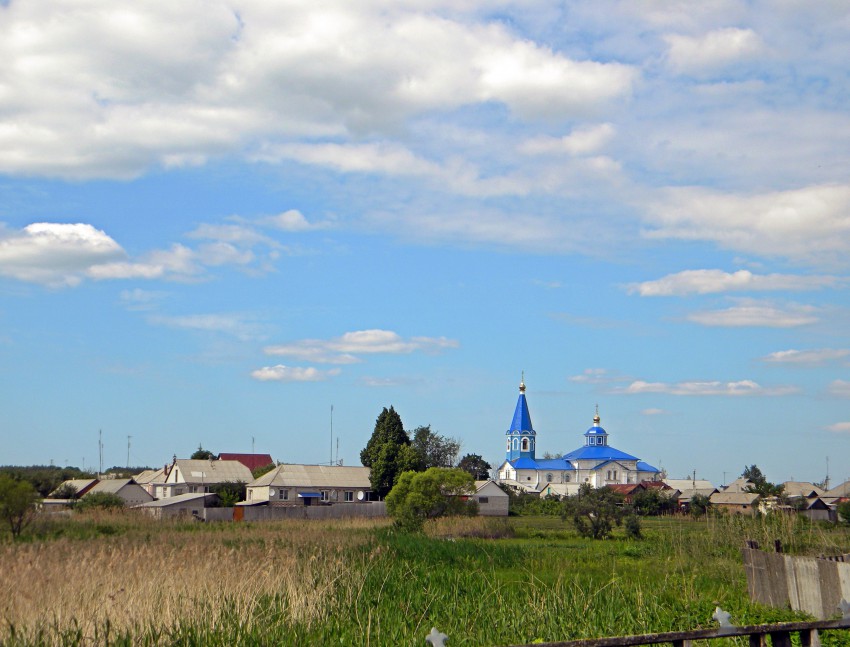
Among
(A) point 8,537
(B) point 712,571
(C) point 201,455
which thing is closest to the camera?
(B) point 712,571

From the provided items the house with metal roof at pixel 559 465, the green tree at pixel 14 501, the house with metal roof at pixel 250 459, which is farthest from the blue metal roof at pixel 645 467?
the green tree at pixel 14 501

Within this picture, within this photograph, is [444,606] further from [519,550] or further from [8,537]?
[8,537]

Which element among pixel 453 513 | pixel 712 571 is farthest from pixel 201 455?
pixel 712 571

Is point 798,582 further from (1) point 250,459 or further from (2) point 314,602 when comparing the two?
(1) point 250,459

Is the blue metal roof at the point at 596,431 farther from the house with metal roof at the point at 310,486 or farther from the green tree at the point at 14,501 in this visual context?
the green tree at the point at 14,501

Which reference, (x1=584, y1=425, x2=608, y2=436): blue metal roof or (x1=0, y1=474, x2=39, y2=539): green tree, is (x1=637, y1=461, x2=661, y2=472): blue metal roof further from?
(x1=0, y1=474, x2=39, y2=539): green tree

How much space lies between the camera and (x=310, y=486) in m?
76.1

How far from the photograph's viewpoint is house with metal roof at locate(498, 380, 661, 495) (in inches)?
5758

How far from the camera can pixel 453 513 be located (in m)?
46.4

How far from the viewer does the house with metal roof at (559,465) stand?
14625 centimetres

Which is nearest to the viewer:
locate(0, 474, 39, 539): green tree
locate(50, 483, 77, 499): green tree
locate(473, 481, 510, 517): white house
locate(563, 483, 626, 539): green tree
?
locate(0, 474, 39, 539): green tree

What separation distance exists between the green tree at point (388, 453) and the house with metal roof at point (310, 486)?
1.49m

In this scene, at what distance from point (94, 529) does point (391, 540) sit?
14.4 metres

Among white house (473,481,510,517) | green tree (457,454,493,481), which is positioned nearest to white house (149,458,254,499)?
white house (473,481,510,517)
